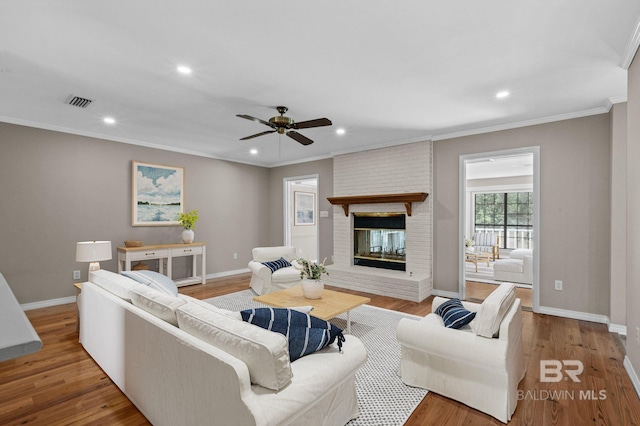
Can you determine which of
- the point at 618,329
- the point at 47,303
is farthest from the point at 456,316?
the point at 47,303

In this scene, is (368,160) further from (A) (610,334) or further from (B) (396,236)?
(A) (610,334)

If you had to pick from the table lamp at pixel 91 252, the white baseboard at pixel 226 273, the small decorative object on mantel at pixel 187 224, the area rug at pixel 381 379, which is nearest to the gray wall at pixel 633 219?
the area rug at pixel 381 379

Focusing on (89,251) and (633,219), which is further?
(89,251)

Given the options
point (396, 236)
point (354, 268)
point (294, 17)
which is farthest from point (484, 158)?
point (294, 17)

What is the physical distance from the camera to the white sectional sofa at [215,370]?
1411 millimetres

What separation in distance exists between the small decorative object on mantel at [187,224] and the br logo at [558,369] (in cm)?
523

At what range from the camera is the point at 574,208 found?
3.89m

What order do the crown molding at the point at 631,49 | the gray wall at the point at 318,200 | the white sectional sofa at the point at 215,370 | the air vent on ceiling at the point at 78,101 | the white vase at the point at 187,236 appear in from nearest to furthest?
1. the white sectional sofa at the point at 215,370
2. the crown molding at the point at 631,49
3. the air vent on ceiling at the point at 78,101
4. the white vase at the point at 187,236
5. the gray wall at the point at 318,200

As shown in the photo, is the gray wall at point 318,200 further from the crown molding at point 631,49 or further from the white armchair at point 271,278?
the crown molding at point 631,49

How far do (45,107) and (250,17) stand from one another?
320cm

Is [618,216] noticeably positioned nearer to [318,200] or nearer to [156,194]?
[318,200]

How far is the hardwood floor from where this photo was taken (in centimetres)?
203

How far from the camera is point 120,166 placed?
5.11 metres

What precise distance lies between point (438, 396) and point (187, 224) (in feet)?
15.8
